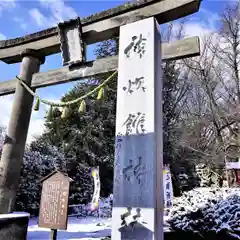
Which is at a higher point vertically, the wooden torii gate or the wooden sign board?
the wooden torii gate

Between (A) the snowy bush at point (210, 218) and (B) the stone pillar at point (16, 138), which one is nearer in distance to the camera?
(B) the stone pillar at point (16, 138)

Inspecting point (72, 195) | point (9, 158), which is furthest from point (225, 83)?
point (9, 158)

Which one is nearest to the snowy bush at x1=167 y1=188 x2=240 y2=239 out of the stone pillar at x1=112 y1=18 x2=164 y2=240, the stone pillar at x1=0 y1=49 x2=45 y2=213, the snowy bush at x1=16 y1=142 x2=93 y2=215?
the stone pillar at x1=112 y1=18 x2=164 y2=240

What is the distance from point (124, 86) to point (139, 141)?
69cm

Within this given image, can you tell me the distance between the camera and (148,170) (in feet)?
8.22

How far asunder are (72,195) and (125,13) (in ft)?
30.3

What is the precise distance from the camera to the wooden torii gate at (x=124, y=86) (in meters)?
2.50

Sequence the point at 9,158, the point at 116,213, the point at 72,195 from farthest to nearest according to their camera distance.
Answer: the point at 72,195
the point at 9,158
the point at 116,213

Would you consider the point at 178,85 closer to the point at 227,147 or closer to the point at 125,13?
the point at 227,147

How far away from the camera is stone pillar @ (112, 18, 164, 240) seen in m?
2.44

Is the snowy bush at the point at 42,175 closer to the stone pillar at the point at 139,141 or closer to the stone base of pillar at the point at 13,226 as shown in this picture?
the stone base of pillar at the point at 13,226

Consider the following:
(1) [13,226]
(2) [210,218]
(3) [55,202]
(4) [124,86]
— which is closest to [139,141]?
(4) [124,86]

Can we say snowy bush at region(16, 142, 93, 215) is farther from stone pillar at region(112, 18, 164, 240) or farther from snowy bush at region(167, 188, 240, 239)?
stone pillar at region(112, 18, 164, 240)

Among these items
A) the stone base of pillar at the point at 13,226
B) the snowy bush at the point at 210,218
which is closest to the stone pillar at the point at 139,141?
the stone base of pillar at the point at 13,226
